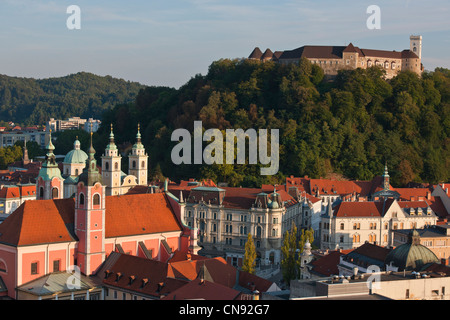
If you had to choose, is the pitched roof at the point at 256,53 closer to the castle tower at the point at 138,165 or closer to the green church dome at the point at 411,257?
the castle tower at the point at 138,165

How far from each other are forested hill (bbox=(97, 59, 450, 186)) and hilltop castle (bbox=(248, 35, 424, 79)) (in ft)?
8.00

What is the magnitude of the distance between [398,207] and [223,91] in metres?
39.6

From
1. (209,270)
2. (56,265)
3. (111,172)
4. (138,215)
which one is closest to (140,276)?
(209,270)

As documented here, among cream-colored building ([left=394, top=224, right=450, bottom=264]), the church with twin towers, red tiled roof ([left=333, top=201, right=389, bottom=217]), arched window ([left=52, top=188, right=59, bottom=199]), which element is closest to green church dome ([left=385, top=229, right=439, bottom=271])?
cream-colored building ([left=394, top=224, right=450, bottom=264])

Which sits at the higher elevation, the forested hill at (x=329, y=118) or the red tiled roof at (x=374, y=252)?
the forested hill at (x=329, y=118)

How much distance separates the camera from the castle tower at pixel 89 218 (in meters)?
42.4

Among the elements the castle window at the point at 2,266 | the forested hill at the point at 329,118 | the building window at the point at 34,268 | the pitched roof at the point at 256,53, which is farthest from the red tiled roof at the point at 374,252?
the pitched roof at the point at 256,53

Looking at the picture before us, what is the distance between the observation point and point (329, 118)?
92375mm

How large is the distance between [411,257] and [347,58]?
199ft

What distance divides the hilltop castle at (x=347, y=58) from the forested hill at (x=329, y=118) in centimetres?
244

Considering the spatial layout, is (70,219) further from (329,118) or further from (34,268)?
(329,118)
